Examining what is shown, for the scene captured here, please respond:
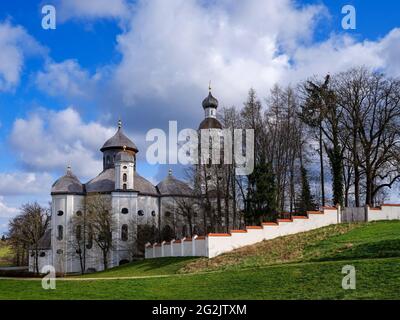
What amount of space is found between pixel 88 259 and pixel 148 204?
8530 millimetres

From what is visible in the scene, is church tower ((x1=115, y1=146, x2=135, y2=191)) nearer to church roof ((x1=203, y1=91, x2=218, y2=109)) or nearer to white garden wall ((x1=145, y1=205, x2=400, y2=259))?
church roof ((x1=203, y1=91, x2=218, y2=109))

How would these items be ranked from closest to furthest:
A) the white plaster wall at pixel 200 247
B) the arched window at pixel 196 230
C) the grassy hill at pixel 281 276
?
the grassy hill at pixel 281 276 < the white plaster wall at pixel 200 247 < the arched window at pixel 196 230

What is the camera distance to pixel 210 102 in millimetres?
60094

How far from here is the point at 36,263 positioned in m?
49.2

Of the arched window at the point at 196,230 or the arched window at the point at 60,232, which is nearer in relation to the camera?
the arched window at the point at 196,230

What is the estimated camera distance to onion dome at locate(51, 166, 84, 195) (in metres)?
53.8

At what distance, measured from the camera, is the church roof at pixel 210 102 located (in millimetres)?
60094

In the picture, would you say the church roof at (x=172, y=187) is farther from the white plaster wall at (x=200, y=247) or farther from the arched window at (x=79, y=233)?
the white plaster wall at (x=200, y=247)

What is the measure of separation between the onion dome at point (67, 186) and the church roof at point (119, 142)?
6062 mm

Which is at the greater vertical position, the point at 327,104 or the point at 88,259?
the point at 327,104

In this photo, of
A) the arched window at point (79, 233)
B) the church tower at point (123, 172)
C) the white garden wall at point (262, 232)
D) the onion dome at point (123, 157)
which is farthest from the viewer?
the onion dome at point (123, 157)

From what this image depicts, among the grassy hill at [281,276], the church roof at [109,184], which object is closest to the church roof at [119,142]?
the church roof at [109,184]
